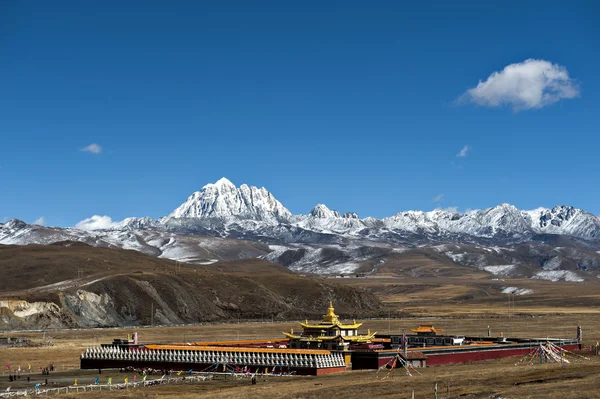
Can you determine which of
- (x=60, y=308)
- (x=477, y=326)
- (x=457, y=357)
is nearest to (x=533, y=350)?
(x=457, y=357)

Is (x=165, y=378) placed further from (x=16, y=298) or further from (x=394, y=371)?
(x=16, y=298)

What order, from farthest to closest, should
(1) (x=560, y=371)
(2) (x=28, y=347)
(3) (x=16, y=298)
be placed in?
(3) (x=16, y=298) → (2) (x=28, y=347) → (1) (x=560, y=371)

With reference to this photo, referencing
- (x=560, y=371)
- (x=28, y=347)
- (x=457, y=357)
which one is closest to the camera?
(x=560, y=371)

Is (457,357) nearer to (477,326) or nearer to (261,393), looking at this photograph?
(261,393)

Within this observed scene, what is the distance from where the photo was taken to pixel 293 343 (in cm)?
10244

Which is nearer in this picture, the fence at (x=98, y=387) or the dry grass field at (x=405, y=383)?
the dry grass field at (x=405, y=383)

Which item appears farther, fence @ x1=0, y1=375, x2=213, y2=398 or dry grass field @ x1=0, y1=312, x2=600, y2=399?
fence @ x1=0, y1=375, x2=213, y2=398

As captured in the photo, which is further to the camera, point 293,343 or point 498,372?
point 293,343

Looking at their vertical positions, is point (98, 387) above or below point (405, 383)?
above

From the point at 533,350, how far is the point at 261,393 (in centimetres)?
4968

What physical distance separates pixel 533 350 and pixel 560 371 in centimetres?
2906

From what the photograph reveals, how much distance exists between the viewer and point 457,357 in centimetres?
9738

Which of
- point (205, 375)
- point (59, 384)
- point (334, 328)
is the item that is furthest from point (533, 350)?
point (59, 384)

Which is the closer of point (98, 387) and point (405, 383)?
point (405, 383)
